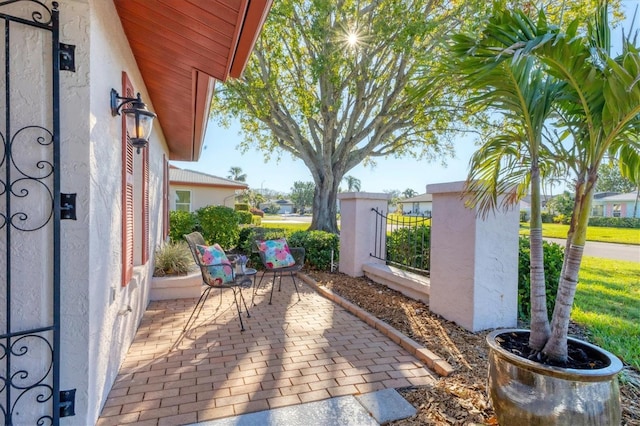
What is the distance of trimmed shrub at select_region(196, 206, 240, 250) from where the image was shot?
9.37 meters

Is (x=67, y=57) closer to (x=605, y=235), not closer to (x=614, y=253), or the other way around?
(x=614, y=253)

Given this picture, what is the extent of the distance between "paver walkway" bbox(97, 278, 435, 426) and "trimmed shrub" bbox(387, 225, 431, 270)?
1.89 meters

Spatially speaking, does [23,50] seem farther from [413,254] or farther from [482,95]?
[413,254]

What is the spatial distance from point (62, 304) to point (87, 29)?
1592 millimetres

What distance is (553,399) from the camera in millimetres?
1928

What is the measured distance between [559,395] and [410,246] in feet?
13.8

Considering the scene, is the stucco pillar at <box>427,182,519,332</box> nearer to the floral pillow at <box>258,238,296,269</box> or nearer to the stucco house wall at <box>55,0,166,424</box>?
the floral pillow at <box>258,238,296,269</box>

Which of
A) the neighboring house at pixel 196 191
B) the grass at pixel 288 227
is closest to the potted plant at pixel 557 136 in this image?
the grass at pixel 288 227

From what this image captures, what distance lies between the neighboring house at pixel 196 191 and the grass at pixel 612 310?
46.9ft

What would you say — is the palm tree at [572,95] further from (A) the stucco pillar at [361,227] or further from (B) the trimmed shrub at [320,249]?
(B) the trimmed shrub at [320,249]

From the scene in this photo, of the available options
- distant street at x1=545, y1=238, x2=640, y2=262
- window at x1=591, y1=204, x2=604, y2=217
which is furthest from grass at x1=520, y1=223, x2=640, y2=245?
window at x1=591, y1=204, x2=604, y2=217

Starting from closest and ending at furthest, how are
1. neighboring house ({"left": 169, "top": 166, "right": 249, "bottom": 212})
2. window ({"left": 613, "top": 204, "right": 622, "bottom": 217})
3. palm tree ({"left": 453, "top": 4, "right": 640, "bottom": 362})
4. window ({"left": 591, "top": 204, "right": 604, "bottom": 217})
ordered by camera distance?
palm tree ({"left": 453, "top": 4, "right": 640, "bottom": 362})
neighboring house ({"left": 169, "top": 166, "right": 249, "bottom": 212})
window ({"left": 613, "top": 204, "right": 622, "bottom": 217})
window ({"left": 591, "top": 204, "right": 604, "bottom": 217})

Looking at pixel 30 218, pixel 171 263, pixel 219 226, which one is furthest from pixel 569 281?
pixel 219 226

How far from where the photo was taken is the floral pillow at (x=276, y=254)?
5.52 metres
